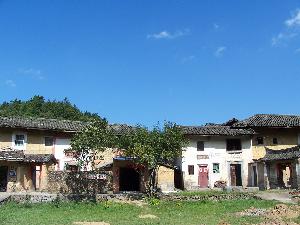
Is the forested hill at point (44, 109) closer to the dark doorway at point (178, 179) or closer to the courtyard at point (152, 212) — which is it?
the dark doorway at point (178, 179)

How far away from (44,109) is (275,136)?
1818 inches

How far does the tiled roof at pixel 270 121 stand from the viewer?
4281 centimetres

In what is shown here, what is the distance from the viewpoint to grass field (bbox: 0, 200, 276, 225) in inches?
910

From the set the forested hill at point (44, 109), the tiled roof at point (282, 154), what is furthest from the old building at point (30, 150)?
the forested hill at point (44, 109)

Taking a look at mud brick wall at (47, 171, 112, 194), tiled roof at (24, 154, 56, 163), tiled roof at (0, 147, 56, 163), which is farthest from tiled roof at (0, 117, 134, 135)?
mud brick wall at (47, 171, 112, 194)

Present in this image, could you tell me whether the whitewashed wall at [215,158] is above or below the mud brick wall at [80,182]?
above

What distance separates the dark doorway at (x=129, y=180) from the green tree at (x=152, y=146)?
4199 mm

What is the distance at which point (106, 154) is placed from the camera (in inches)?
1689

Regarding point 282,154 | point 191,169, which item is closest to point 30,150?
point 191,169

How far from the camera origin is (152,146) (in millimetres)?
33219

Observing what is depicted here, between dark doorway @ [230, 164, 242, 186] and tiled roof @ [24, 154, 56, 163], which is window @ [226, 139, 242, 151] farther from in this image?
tiled roof @ [24, 154, 56, 163]

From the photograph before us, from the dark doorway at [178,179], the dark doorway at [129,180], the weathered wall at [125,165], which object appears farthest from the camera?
the dark doorway at [178,179]

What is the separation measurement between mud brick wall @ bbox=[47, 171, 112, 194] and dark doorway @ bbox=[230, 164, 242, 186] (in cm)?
1354

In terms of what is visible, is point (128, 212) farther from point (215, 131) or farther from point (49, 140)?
point (215, 131)
